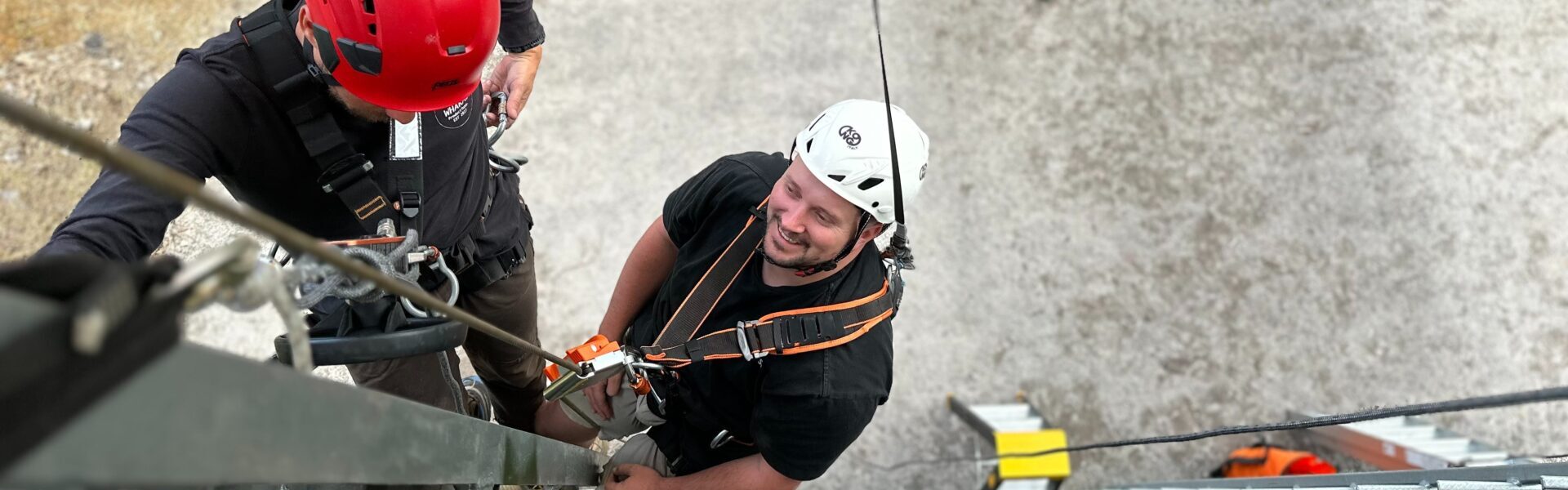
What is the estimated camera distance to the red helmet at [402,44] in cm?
191

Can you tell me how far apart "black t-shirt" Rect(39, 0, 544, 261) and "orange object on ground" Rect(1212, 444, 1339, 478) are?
3118mm

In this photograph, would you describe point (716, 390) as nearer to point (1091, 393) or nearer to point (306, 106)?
point (306, 106)

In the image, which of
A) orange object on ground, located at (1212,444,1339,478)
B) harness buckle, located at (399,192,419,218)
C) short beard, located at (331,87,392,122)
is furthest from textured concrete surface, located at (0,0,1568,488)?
short beard, located at (331,87,392,122)

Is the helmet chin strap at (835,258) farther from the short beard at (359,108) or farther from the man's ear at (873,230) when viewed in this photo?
the short beard at (359,108)

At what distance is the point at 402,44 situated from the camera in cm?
195

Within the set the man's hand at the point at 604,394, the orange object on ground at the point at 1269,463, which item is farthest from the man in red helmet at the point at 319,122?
the orange object on ground at the point at 1269,463

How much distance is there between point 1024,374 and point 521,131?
100 inches

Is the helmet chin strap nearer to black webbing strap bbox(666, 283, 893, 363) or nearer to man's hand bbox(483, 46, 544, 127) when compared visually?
black webbing strap bbox(666, 283, 893, 363)

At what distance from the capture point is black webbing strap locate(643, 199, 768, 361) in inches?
96.2

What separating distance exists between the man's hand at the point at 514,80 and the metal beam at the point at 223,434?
206cm

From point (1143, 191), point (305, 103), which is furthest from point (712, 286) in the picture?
point (1143, 191)

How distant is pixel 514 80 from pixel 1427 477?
2653 mm

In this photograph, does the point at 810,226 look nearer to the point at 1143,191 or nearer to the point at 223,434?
the point at 223,434

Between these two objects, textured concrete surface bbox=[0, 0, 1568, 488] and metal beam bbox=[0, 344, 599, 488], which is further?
textured concrete surface bbox=[0, 0, 1568, 488]
